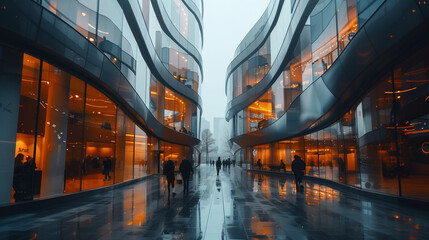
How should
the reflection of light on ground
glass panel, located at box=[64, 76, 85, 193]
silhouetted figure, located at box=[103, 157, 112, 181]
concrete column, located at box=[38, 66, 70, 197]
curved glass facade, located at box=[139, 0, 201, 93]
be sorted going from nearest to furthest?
1. the reflection of light on ground
2. concrete column, located at box=[38, 66, 70, 197]
3. glass panel, located at box=[64, 76, 85, 193]
4. silhouetted figure, located at box=[103, 157, 112, 181]
5. curved glass facade, located at box=[139, 0, 201, 93]

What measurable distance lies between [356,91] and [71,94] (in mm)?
12506

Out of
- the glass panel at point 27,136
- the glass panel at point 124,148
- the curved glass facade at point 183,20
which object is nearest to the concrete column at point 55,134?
the glass panel at point 27,136

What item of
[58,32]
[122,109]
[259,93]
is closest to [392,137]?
[58,32]

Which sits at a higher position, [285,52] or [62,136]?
[285,52]

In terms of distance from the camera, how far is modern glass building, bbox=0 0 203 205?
884 cm

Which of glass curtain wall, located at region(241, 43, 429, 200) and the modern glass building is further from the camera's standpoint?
glass curtain wall, located at region(241, 43, 429, 200)

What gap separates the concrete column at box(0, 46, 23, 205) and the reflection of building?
35.1 feet

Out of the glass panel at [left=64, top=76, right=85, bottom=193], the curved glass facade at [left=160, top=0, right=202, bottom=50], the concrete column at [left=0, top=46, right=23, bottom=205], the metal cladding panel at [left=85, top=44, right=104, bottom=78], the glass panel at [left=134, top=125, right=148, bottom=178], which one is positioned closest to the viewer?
the concrete column at [left=0, top=46, right=23, bottom=205]

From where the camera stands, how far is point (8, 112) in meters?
8.93

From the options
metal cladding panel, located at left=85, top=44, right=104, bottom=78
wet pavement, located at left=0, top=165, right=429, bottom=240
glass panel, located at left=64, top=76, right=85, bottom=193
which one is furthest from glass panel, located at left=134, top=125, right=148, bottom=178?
wet pavement, located at left=0, top=165, right=429, bottom=240

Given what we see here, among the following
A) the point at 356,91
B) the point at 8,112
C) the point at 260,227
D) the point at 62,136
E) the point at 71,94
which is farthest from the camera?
the point at 356,91

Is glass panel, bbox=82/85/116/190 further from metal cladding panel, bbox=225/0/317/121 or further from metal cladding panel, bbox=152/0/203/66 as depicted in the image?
metal cladding panel, bbox=225/0/317/121

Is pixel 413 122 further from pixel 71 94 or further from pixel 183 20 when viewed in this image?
pixel 183 20

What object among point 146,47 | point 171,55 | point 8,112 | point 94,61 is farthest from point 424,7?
point 171,55
